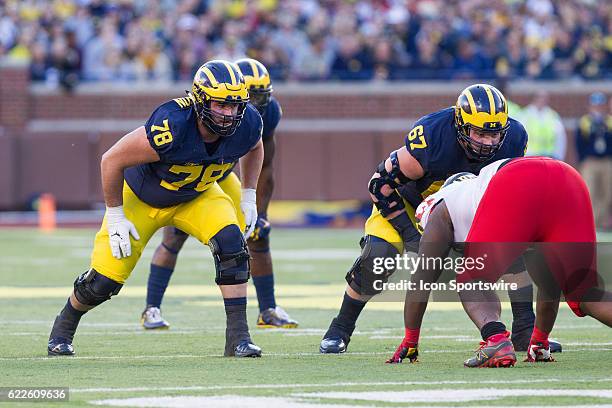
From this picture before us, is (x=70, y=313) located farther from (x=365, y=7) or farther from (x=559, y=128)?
(x=365, y=7)

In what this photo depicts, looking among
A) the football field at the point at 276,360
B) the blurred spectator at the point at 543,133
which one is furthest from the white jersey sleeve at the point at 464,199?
the blurred spectator at the point at 543,133

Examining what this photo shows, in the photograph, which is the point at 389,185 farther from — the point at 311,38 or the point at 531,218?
the point at 311,38

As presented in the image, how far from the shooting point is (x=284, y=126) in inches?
964

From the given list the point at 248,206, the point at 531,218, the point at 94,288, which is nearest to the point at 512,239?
the point at 531,218

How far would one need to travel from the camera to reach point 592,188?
2130 centimetres

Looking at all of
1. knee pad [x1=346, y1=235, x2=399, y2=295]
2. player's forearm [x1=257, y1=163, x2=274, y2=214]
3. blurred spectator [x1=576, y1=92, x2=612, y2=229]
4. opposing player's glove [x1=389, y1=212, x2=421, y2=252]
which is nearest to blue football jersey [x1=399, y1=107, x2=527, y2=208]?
opposing player's glove [x1=389, y1=212, x2=421, y2=252]

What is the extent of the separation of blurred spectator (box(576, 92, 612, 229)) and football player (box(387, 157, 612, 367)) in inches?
537

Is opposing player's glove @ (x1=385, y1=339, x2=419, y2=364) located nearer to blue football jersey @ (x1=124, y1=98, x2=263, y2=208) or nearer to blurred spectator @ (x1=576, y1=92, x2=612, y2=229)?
blue football jersey @ (x1=124, y1=98, x2=263, y2=208)

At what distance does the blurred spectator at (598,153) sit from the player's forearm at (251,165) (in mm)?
12594

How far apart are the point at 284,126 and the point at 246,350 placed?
16764 mm

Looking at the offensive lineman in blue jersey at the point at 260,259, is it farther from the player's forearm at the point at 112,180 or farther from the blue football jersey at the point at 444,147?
the blue football jersey at the point at 444,147

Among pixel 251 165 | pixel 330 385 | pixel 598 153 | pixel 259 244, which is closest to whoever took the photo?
pixel 330 385

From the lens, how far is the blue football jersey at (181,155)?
7789mm

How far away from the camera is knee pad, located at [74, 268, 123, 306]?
8.04 m
